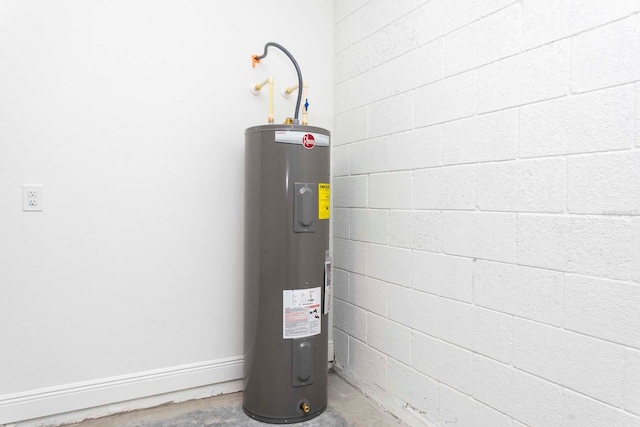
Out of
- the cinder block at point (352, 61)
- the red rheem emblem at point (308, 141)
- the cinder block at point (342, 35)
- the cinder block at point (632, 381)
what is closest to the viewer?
the cinder block at point (632, 381)

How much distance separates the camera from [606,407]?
1.16m

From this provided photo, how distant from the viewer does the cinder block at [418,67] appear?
172 centimetres

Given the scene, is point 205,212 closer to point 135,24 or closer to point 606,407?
point 135,24

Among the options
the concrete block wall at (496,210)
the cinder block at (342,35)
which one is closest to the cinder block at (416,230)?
the concrete block wall at (496,210)

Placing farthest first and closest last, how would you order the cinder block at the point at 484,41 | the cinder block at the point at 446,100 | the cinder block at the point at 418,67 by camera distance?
1. the cinder block at the point at 418,67
2. the cinder block at the point at 446,100
3. the cinder block at the point at 484,41

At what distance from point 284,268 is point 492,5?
1.34 meters

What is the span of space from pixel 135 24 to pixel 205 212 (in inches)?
37.4

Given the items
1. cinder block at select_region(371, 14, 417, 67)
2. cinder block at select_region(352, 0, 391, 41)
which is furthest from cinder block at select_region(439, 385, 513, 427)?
cinder block at select_region(352, 0, 391, 41)

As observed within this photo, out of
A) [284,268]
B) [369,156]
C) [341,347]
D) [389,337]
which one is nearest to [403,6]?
[369,156]

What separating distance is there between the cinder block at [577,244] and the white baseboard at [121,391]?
157 cm

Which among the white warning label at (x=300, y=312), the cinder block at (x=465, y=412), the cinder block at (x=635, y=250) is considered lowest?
the cinder block at (x=465, y=412)

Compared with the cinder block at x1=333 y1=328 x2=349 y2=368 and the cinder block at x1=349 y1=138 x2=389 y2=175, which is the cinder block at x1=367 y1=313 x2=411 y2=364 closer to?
the cinder block at x1=333 y1=328 x2=349 y2=368

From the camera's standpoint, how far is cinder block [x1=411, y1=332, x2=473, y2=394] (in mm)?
1598

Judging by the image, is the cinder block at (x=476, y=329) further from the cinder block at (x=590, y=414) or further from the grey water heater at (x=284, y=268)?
the grey water heater at (x=284, y=268)
